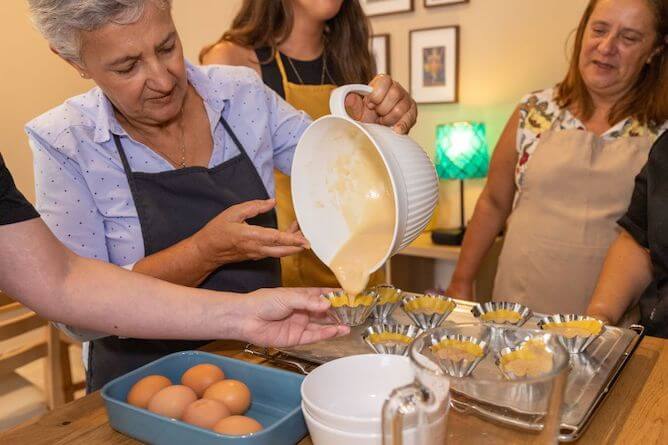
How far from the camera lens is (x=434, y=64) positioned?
3.00 meters

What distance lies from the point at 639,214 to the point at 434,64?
1713 millimetres

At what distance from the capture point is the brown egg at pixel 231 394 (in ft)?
2.99

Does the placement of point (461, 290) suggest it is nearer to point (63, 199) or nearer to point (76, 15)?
point (63, 199)

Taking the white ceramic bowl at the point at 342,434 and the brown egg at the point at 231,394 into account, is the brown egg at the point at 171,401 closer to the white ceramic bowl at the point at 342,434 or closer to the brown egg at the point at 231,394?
the brown egg at the point at 231,394

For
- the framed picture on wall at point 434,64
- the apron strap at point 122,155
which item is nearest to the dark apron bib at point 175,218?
the apron strap at point 122,155

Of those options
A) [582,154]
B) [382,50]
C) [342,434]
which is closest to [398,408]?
[342,434]

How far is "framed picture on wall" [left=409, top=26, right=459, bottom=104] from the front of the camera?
2.94 metres

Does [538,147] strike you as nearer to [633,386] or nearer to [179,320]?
[633,386]

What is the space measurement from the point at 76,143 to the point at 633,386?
1.10m

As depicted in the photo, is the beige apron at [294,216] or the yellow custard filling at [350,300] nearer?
the yellow custard filling at [350,300]

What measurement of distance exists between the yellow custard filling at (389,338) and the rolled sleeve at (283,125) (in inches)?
24.0

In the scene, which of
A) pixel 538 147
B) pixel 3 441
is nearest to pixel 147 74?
pixel 3 441

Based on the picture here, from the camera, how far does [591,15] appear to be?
6.45 feet

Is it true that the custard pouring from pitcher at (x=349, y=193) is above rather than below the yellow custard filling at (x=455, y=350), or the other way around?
above
